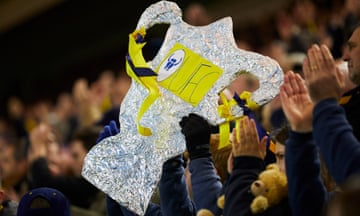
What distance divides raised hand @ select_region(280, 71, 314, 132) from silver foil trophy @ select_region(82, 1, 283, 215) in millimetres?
155

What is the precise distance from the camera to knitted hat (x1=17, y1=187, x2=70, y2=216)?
2.29 meters

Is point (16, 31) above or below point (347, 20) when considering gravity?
below

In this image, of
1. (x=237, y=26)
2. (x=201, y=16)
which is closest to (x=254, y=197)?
(x=201, y=16)

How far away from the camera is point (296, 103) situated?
70.6 inches

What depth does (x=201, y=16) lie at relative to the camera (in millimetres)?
4117

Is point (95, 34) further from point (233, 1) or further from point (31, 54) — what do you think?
point (233, 1)

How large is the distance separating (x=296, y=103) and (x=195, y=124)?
12.9 inches

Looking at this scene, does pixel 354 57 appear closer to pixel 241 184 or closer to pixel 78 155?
pixel 241 184

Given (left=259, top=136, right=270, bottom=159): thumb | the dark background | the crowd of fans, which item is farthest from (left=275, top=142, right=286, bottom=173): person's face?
the dark background

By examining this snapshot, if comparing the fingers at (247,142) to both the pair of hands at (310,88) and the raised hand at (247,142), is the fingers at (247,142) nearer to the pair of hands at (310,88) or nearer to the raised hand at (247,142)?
the raised hand at (247,142)

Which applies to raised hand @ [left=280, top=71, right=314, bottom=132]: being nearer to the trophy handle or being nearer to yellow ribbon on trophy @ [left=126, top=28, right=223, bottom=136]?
yellow ribbon on trophy @ [left=126, top=28, right=223, bottom=136]

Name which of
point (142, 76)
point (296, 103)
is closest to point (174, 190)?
point (142, 76)

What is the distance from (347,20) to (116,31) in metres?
3.74

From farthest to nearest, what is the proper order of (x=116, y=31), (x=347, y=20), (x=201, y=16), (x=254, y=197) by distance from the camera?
(x=116, y=31), (x=201, y=16), (x=347, y=20), (x=254, y=197)
